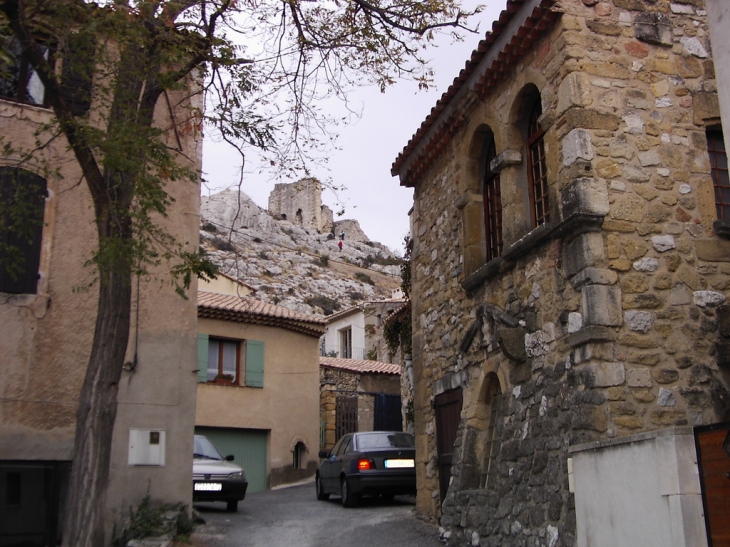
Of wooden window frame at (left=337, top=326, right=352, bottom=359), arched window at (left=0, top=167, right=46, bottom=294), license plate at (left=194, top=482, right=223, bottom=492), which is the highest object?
wooden window frame at (left=337, top=326, right=352, bottom=359)

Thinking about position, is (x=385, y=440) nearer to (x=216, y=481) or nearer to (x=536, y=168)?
(x=216, y=481)

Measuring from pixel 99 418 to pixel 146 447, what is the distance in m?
3.07

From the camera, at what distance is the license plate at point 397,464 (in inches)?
559

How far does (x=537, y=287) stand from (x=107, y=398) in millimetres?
4627

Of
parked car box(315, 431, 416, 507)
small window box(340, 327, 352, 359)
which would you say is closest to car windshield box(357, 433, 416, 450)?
parked car box(315, 431, 416, 507)

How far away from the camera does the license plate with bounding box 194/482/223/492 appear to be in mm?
13094

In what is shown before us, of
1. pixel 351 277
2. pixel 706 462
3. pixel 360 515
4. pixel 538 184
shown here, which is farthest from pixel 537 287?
pixel 351 277

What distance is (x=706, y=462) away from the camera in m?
5.15

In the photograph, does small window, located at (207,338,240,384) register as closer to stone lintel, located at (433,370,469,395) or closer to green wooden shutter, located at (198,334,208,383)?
green wooden shutter, located at (198,334,208,383)

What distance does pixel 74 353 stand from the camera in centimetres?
1033

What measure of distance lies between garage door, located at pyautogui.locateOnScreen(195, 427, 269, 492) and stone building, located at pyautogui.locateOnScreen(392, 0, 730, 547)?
12.0 m

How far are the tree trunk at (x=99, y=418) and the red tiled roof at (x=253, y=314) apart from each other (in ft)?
41.6

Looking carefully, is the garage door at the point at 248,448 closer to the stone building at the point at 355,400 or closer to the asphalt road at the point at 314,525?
the stone building at the point at 355,400

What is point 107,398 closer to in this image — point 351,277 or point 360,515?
point 360,515
